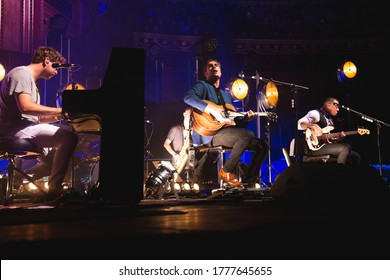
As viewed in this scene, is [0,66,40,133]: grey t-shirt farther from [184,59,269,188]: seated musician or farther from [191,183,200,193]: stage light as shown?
[191,183,200,193]: stage light

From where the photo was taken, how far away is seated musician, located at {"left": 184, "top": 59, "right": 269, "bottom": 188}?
16.2ft

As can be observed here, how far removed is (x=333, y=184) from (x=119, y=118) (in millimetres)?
1537

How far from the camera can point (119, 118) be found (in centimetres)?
299

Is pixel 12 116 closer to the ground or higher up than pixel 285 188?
Result: higher up

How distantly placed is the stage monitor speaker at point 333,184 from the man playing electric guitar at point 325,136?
397cm

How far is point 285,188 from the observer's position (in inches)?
106

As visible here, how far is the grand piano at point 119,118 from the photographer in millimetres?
2863

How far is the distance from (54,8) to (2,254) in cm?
1003

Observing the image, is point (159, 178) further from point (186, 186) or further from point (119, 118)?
point (119, 118)

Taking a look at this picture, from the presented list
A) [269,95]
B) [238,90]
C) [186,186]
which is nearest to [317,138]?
[269,95]

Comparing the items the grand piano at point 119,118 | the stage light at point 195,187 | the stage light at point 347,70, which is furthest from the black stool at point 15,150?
the stage light at point 347,70
